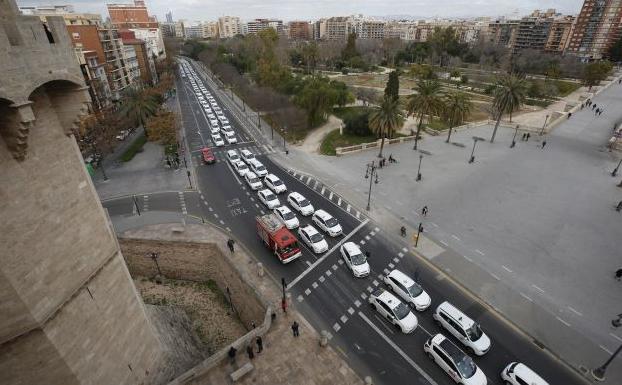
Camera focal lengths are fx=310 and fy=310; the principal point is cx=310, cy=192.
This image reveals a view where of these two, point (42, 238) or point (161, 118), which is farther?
point (161, 118)

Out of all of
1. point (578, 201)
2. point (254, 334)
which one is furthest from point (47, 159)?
point (578, 201)

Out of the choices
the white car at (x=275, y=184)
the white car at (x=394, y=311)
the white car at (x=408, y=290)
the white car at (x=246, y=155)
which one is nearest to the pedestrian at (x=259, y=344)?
the white car at (x=394, y=311)

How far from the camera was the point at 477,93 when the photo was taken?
82750 millimetres

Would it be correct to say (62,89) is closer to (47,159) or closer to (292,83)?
(47,159)

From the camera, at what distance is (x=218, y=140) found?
1961 inches

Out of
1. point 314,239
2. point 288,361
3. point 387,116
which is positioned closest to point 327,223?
point 314,239

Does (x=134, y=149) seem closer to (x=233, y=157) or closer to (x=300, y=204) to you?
(x=233, y=157)

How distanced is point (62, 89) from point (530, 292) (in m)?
28.8

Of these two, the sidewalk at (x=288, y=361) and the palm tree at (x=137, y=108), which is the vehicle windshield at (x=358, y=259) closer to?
the sidewalk at (x=288, y=361)

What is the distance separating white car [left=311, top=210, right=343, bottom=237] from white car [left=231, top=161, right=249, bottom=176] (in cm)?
1289

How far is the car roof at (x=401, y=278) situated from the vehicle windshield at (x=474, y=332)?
436 cm

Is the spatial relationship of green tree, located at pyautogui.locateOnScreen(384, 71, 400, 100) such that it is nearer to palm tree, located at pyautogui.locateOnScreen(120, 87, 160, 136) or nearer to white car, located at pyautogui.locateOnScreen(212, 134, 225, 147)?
white car, located at pyautogui.locateOnScreen(212, 134, 225, 147)

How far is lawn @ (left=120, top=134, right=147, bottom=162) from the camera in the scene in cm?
4422

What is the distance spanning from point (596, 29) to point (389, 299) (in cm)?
15887
